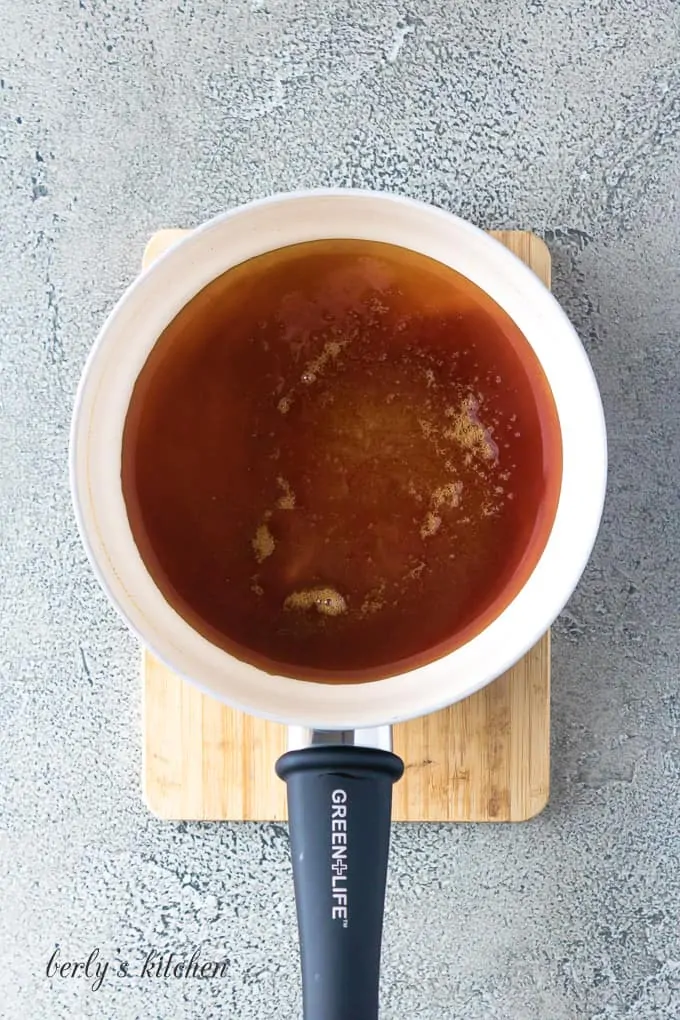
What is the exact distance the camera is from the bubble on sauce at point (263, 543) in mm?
464

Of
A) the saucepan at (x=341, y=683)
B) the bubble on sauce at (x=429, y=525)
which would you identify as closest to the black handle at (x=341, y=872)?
the saucepan at (x=341, y=683)

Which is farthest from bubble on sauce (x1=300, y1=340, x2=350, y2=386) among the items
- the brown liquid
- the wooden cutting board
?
the wooden cutting board

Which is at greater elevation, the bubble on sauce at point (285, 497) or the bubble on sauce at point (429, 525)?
the bubble on sauce at point (285, 497)

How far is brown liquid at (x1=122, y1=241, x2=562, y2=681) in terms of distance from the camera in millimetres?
464

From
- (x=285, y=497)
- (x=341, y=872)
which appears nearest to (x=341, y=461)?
(x=285, y=497)

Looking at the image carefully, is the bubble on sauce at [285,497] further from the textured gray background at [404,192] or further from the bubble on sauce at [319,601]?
the textured gray background at [404,192]

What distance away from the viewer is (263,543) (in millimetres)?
465

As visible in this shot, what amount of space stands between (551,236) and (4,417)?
0.33m

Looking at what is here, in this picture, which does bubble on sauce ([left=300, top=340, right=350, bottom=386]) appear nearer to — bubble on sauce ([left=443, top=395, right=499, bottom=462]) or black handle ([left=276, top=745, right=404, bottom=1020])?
bubble on sauce ([left=443, top=395, right=499, bottom=462])

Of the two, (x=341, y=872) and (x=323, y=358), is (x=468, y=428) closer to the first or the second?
(x=323, y=358)

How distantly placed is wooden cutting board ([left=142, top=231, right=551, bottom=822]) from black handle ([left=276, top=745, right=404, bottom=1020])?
13cm

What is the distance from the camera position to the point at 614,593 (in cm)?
59

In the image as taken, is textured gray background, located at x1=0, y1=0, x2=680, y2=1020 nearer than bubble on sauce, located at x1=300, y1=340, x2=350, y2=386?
No

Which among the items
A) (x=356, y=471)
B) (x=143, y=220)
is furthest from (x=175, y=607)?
(x=143, y=220)
